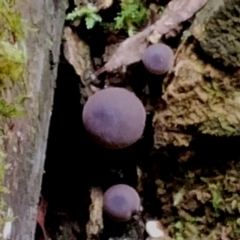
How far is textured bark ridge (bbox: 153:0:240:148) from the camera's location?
85.3 inches

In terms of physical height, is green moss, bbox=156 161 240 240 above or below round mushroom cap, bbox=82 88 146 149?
below

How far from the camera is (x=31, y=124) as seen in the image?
167cm

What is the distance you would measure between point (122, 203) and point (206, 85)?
0.64m

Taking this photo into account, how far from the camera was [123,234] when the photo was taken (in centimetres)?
239

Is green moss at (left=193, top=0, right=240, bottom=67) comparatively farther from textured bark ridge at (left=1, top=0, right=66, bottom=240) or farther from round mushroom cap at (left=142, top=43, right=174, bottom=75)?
textured bark ridge at (left=1, top=0, right=66, bottom=240)

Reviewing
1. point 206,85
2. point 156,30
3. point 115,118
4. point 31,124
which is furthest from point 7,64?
point 156,30

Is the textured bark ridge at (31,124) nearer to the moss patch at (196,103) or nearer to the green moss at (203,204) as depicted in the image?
the moss patch at (196,103)

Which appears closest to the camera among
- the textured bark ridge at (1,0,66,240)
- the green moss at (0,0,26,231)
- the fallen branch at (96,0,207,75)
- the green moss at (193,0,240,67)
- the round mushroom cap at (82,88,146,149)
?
the green moss at (0,0,26,231)

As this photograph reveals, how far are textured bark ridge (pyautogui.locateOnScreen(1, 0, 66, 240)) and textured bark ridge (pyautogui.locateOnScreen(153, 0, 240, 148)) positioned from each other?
538 mm

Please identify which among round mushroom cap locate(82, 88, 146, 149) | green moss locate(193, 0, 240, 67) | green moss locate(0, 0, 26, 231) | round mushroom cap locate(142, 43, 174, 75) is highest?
green moss locate(0, 0, 26, 231)

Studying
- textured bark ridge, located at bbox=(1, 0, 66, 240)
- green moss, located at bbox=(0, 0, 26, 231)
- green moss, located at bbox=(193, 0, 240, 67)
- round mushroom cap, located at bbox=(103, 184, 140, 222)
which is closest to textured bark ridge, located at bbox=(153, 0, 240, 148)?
green moss, located at bbox=(193, 0, 240, 67)

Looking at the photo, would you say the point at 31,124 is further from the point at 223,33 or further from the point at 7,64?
the point at 223,33

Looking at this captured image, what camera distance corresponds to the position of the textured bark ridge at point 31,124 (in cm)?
141

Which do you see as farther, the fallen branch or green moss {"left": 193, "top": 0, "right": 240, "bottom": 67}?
the fallen branch
